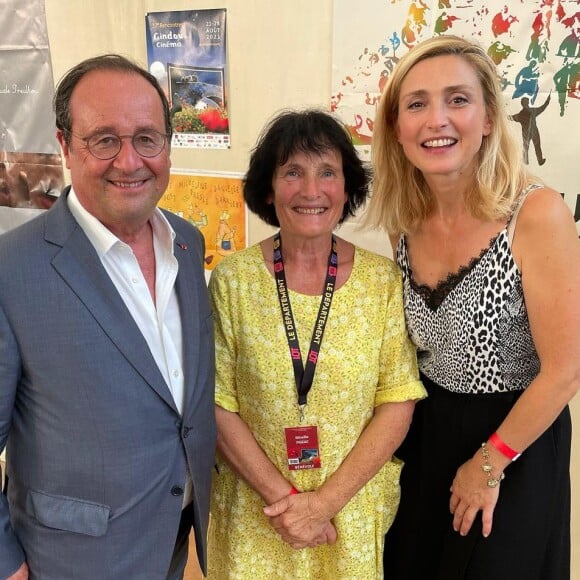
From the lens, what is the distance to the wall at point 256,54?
2.24 m

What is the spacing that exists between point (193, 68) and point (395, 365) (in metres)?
1.78

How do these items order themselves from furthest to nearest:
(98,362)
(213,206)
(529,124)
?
(213,206)
(529,124)
(98,362)

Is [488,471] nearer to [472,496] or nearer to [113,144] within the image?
[472,496]

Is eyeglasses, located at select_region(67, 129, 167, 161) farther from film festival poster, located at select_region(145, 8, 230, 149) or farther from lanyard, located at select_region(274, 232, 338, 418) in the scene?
film festival poster, located at select_region(145, 8, 230, 149)

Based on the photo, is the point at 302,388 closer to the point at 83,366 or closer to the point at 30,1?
the point at 83,366

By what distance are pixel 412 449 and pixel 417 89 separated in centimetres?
107

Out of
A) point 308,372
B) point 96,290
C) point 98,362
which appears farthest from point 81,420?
point 308,372

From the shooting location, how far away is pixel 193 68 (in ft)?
8.28

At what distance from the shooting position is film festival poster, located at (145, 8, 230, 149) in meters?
2.45

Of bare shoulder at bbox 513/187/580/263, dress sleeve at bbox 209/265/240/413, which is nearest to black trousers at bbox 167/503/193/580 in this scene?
dress sleeve at bbox 209/265/240/413

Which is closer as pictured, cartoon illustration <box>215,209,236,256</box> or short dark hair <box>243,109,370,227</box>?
short dark hair <box>243,109,370,227</box>

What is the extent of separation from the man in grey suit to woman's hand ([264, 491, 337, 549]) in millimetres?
313

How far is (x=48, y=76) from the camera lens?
3006 mm

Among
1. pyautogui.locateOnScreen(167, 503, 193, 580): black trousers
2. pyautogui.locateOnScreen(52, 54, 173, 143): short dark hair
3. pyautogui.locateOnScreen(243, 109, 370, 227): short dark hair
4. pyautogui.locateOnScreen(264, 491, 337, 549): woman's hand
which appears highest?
pyautogui.locateOnScreen(52, 54, 173, 143): short dark hair
